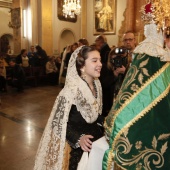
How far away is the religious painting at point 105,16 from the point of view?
12.6 meters

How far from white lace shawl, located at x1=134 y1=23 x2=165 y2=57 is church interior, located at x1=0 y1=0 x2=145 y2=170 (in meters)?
2.53

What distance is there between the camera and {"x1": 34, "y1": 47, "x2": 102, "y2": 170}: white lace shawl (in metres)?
1.81

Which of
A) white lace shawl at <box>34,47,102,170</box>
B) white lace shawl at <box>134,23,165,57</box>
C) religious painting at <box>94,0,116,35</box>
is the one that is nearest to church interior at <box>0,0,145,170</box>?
religious painting at <box>94,0,116,35</box>

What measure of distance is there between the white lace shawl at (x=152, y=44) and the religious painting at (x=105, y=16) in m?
11.9

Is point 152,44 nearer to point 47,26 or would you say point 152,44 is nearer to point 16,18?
point 47,26

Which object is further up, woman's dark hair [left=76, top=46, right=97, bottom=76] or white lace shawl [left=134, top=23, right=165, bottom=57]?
white lace shawl [left=134, top=23, right=165, bottom=57]

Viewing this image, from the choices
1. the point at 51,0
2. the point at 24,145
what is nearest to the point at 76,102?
the point at 24,145

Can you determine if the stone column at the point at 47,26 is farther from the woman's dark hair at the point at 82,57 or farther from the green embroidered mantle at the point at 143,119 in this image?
the green embroidered mantle at the point at 143,119

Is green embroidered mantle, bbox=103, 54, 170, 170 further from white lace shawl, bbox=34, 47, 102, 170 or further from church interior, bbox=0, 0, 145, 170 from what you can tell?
church interior, bbox=0, 0, 145, 170

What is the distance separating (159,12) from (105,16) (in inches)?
481

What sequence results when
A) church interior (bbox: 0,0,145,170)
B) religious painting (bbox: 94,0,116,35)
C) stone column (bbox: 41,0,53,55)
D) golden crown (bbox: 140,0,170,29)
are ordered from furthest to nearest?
religious painting (bbox: 94,0,116,35) → stone column (bbox: 41,0,53,55) → church interior (bbox: 0,0,145,170) → golden crown (bbox: 140,0,170,29)

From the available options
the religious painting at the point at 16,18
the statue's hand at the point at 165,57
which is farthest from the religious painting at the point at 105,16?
the statue's hand at the point at 165,57

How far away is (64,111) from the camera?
5.93 feet

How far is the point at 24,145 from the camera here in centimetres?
377
